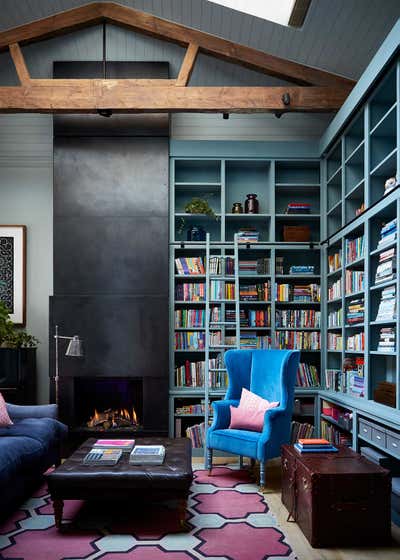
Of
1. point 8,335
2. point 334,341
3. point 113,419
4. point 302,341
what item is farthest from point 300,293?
point 8,335

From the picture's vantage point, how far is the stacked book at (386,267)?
4414 mm

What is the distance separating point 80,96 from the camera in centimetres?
575

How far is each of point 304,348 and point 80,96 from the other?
3419 mm

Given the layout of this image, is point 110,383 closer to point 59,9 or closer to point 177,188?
point 177,188

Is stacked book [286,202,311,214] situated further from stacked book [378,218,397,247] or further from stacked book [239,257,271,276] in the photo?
stacked book [378,218,397,247]

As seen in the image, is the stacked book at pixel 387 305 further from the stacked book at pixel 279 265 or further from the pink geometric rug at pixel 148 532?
the stacked book at pixel 279 265

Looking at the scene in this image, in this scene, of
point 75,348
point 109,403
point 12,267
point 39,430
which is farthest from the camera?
point 12,267

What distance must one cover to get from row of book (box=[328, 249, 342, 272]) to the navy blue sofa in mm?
3023

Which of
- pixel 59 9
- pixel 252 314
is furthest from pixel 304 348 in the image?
pixel 59 9

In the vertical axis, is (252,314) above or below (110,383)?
above

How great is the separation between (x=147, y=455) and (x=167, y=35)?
442cm

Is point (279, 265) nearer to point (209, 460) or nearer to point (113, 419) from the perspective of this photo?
point (209, 460)

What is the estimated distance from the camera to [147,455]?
4047 mm

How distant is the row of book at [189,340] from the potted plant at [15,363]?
154 cm
